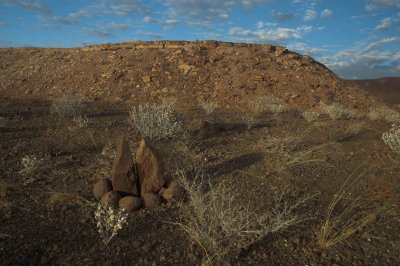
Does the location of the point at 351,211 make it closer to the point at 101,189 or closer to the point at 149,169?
the point at 149,169

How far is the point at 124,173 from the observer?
14.2ft

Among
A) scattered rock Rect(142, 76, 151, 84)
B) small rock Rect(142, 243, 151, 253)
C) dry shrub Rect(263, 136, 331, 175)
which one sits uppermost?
scattered rock Rect(142, 76, 151, 84)

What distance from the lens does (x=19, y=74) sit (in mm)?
19000

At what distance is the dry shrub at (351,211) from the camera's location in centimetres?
368

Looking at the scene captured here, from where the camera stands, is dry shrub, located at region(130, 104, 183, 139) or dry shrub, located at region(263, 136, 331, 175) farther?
dry shrub, located at region(130, 104, 183, 139)

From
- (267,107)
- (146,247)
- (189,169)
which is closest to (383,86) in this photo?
(267,107)

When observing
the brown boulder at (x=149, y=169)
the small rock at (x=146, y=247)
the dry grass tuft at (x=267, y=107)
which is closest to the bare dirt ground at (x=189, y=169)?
the small rock at (x=146, y=247)

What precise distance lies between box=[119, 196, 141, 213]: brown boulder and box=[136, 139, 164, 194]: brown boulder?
29 centimetres

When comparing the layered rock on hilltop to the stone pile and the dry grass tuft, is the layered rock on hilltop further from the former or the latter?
the stone pile

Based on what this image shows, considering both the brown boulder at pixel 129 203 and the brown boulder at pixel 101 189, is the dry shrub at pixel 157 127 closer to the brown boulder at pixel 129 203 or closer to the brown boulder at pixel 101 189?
the brown boulder at pixel 101 189

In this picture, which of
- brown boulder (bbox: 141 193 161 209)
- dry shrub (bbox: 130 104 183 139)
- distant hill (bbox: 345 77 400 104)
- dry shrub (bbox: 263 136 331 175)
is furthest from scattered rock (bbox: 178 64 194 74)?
distant hill (bbox: 345 77 400 104)

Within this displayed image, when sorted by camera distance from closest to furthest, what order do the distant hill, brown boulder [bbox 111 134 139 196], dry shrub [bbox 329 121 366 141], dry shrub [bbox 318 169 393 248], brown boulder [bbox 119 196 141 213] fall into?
1. dry shrub [bbox 318 169 393 248]
2. brown boulder [bbox 119 196 141 213]
3. brown boulder [bbox 111 134 139 196]
4. dry shrub [bbox 329 121 366 141]
5. the distant hill

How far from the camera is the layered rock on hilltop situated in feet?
51.5

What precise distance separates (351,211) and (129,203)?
2645mm
